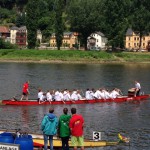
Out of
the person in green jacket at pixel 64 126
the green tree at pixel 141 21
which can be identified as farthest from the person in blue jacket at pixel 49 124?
the green tree at pixel 141 21

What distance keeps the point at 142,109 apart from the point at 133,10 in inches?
5041

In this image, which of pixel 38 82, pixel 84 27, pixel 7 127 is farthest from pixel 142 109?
pixel 84 27

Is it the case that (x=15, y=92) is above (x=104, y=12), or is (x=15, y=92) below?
below

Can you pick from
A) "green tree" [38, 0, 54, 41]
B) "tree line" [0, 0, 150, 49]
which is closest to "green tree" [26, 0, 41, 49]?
"tree line" [0, 0, 150, 49]

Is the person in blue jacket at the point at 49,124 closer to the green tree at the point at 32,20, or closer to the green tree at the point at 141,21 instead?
the green tree at the point at 32,20

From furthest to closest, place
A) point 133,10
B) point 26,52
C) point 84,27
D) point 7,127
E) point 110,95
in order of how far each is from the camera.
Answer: point 133,10 → point 84,27 → point 26,52 → point 110,95 → point 7,127

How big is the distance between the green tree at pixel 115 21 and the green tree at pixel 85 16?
728 cm

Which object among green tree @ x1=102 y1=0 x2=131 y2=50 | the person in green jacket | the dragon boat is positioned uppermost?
green tree @ x1=102 y1=0 x2=131 y2=50

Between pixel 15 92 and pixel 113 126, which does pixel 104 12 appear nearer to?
pixel 15 92

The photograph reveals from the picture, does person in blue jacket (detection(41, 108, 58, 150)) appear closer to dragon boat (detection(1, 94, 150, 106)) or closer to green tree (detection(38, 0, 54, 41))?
dragon boat (detection(1, 94, 150, 106))

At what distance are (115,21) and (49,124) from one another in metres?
121

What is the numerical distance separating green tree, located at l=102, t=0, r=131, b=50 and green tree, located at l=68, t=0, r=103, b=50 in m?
7.28

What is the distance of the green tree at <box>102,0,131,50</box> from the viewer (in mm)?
141875

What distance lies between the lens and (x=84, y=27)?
6127 inches
